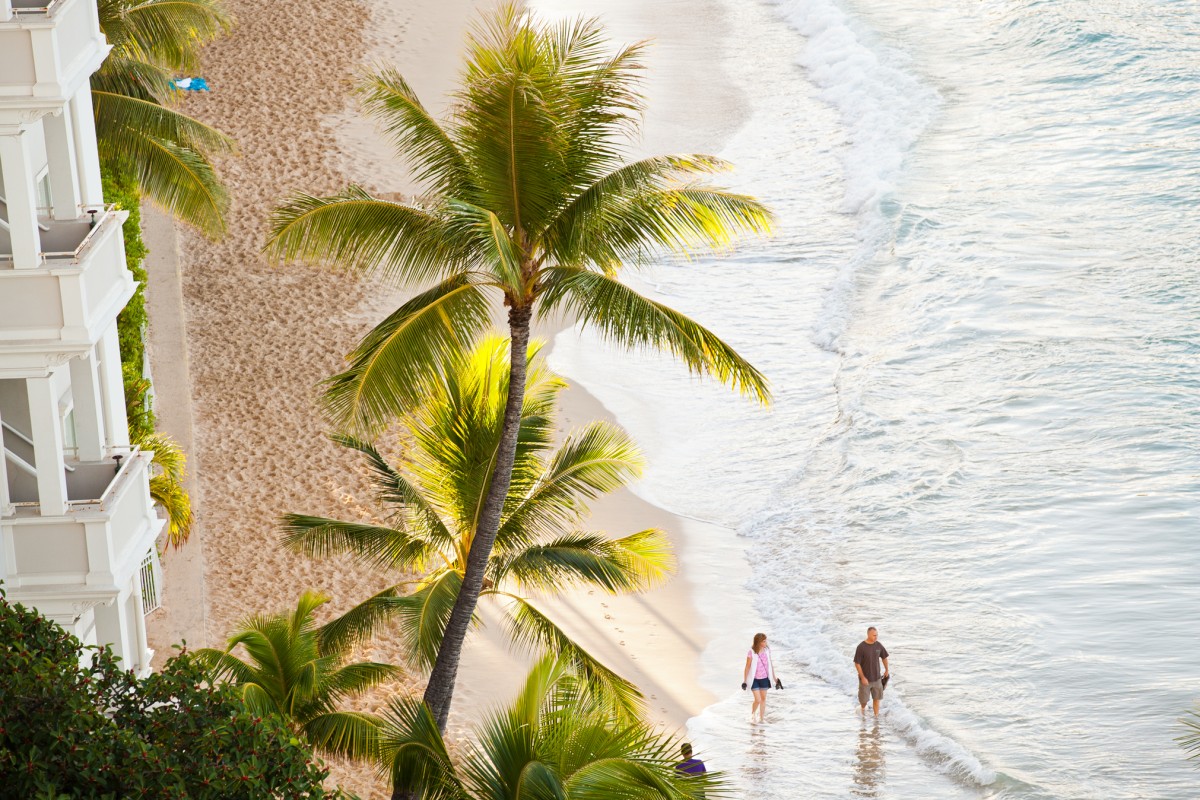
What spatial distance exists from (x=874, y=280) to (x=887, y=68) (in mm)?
13597

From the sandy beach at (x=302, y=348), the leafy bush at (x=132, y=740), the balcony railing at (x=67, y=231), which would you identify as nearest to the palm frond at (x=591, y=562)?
the sandy beach at (x=302, y=348)

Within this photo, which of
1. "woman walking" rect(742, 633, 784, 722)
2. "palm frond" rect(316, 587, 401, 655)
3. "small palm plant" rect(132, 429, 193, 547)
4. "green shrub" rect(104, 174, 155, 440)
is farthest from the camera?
"green shrub" rect(104, 174, 155, 440)

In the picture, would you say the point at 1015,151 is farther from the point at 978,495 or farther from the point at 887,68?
the point at 978,495

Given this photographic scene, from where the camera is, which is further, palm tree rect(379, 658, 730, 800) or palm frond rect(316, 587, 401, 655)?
palm frond rect(316, 587, 401, 655)

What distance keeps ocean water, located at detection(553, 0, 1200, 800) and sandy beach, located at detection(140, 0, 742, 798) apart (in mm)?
1266

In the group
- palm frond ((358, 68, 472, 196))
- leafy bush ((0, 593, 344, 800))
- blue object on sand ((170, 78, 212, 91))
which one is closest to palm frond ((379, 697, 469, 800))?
leafy bush ((0, 593, 344, 800))

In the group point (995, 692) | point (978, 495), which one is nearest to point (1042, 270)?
point (978, 495)

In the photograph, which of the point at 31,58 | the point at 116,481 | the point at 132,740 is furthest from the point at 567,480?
the point at 132,740

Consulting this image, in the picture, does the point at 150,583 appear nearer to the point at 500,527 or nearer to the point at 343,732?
the point at 500,527

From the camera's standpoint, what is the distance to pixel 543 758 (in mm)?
10391

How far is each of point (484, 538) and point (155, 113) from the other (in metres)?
7.68

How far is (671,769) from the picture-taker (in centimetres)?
1013

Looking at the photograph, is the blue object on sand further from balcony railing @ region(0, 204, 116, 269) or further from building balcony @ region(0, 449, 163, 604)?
building balcony @ region(0, 449, 163, 604)

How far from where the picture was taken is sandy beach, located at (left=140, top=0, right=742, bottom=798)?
19266 mm
